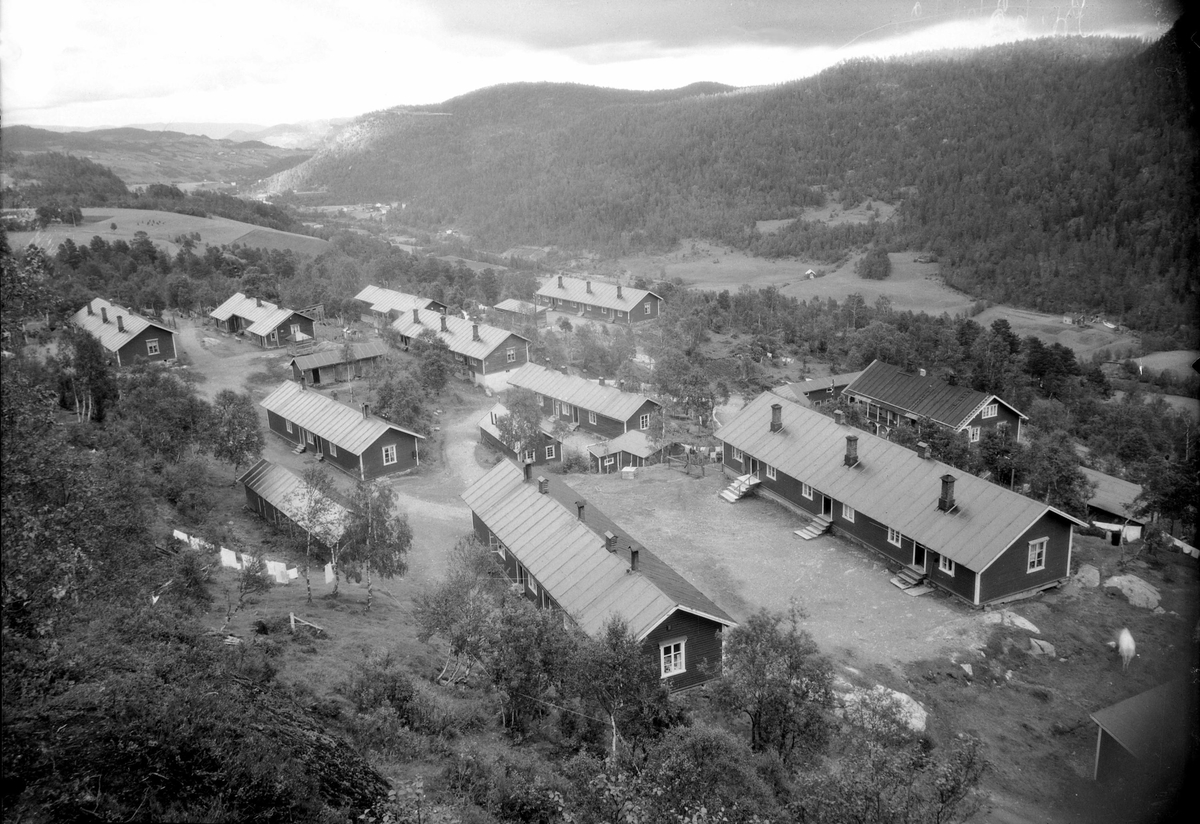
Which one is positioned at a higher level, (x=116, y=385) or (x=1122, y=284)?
(x=116, y=385)

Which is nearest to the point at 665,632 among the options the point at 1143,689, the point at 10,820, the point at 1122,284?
the point at 1143,689

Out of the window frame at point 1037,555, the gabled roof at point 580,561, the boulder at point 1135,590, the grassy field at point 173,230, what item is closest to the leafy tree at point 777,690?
the gabled roof at point 580,561

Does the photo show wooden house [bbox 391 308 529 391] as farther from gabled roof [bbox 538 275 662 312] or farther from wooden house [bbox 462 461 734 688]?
wooden house [bbox 462 461 734 688]

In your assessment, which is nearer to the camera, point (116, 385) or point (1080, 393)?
point (116, 385)

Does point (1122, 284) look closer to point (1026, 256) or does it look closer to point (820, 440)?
point (1026, 256)

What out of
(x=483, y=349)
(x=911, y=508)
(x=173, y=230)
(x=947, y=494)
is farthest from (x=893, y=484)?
(x=173, y=230)

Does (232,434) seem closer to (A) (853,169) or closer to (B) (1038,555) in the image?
(B) (1038,555)

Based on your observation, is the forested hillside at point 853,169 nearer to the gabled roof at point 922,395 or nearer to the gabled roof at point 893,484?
the gabled roof at point 922,395
